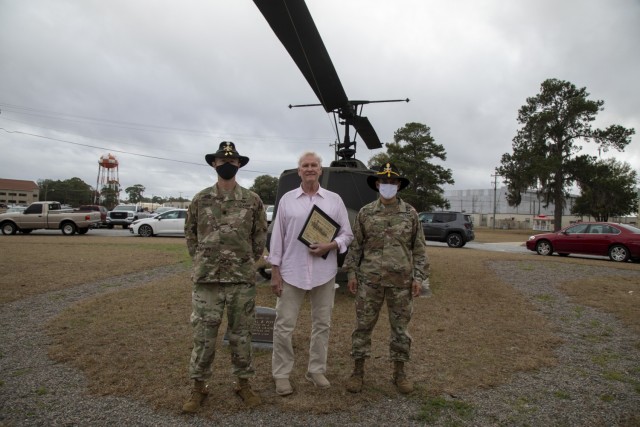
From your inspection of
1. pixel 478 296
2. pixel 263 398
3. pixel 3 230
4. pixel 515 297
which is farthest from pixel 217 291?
pixel 3 230

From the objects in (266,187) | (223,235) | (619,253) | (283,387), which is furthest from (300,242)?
(266,187)

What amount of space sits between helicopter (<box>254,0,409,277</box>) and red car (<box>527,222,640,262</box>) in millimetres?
10120

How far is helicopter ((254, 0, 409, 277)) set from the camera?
4.29 m

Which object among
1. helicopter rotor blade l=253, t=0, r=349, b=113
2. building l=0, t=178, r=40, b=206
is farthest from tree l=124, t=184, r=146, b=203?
helicopter rotor blade l=253, t=0, r=349, b=113

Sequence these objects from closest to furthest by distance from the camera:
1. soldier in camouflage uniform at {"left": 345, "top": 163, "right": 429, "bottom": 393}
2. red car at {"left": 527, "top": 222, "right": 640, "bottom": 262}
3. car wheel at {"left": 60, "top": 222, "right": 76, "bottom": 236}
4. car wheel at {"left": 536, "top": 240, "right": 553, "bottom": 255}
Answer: soldier in camouflage uniform at {"left": 345, "top": 163, "right": 429, "bottom": 393}
red car at {"left": 527, "top": 222, "right": 640, "bottom": 262}
car wheel at {"left": 536, "top": 240, "right": 553, "bottom": 255}
car wheel at {"left": 60, "top": 222, "right": 76, "bottom": 236}

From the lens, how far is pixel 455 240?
1969 cm

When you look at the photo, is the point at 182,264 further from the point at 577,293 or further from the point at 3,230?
the point at 3,230

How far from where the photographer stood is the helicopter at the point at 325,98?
4.29 metres

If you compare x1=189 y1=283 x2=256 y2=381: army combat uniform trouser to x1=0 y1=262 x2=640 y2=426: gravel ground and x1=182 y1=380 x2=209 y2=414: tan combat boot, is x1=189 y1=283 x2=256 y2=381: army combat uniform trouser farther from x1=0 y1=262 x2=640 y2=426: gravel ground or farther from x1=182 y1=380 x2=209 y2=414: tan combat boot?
x1=0 y1=262 x2=640 y2=426: gravel ground

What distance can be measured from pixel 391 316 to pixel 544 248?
15.2 meters

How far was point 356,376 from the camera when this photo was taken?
3455 mm

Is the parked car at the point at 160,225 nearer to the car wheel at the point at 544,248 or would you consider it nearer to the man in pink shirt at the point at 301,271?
the car wheel at the point at 544,248

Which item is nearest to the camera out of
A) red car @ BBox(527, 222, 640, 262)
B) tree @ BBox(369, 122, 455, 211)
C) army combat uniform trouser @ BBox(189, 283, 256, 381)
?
army combat uniform trouser @ BBox(189, 283, 256, 381)

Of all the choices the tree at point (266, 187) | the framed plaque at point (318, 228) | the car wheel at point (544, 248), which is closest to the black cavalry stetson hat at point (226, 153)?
the framed plaque at point (318, 228)
